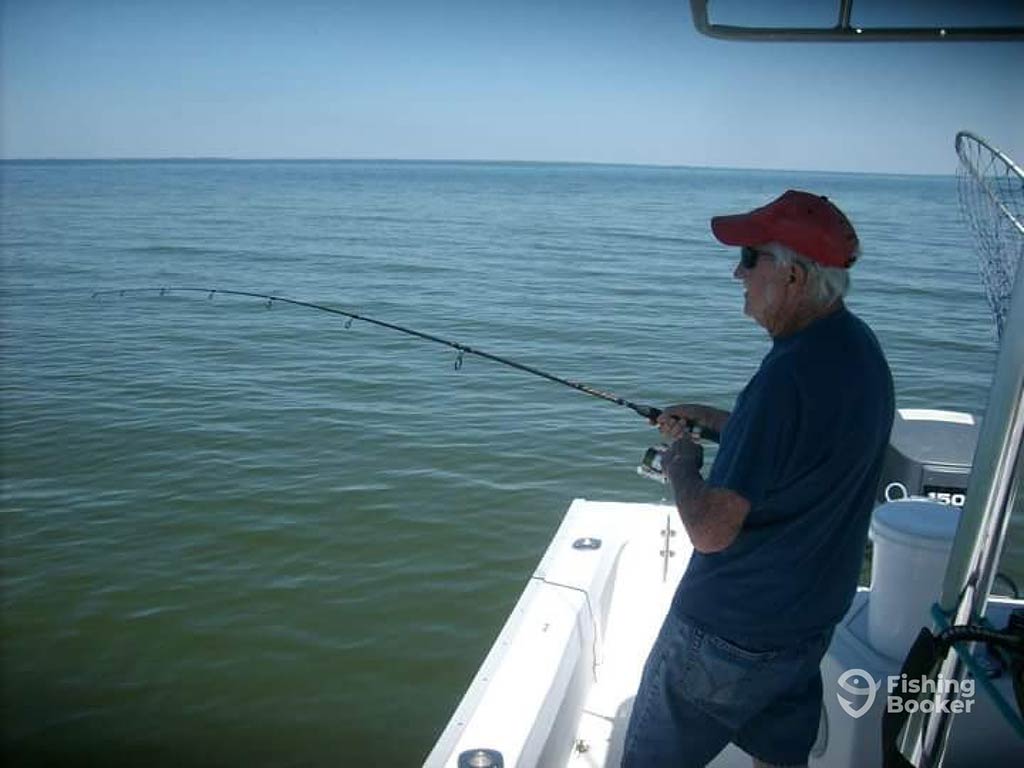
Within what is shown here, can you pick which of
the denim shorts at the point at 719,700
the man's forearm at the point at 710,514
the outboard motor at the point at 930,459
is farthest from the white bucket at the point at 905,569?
the outboard motor at the point at 930,459

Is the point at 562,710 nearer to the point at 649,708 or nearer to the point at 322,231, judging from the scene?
the point at 649,708

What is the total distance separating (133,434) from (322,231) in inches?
830

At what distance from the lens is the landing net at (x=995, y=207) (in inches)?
134

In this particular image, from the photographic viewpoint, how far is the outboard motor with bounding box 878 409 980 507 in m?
3.88

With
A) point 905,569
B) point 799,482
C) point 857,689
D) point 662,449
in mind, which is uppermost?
point 799,482

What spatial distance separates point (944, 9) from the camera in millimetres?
1617

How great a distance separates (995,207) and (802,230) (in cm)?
264

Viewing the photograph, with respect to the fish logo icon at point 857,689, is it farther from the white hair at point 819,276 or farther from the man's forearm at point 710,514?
the white hair at point 819,276

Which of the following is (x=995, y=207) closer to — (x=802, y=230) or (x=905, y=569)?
(x=905, y=569)

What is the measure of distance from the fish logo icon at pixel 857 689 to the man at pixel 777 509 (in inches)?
15.4

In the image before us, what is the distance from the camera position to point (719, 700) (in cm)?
180

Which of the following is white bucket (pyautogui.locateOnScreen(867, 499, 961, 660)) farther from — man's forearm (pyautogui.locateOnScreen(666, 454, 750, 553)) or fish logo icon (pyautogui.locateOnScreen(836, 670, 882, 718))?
man's forearm (pyautogui.locateOnScreen(666, 454, 750, 553))

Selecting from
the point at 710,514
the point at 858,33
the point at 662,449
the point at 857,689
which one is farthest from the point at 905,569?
the point at 858,33

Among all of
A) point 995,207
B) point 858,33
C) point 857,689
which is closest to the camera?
point 858,33
